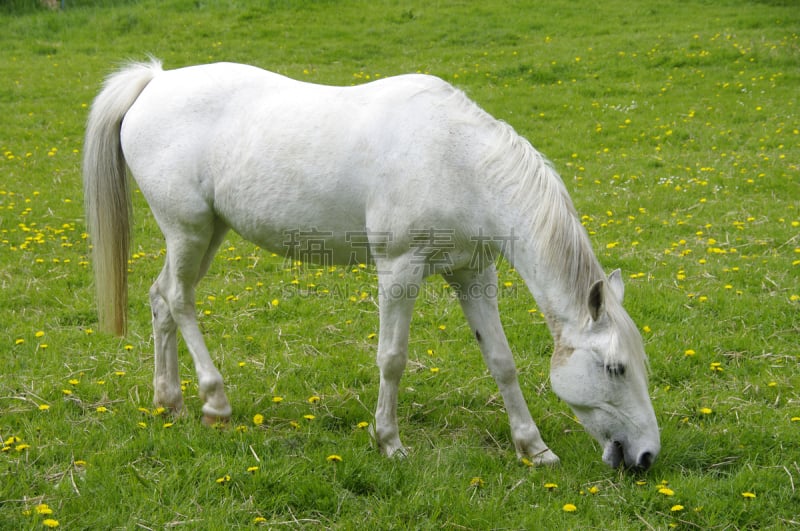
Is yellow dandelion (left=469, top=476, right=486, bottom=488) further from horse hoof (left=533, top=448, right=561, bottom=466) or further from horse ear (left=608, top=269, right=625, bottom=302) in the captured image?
horse ear (left=608, top=269, right=625, bottom=302)

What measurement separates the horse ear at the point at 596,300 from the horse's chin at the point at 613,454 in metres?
0.61

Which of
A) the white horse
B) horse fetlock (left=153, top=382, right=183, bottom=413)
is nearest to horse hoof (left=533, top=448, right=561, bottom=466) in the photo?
the white horse

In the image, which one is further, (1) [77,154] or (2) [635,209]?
(1) [77,154]

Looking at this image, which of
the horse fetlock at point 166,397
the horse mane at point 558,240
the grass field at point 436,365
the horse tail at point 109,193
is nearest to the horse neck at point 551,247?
the horse mane at point 558,240

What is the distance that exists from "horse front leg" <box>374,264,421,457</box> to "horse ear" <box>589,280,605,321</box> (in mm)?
860

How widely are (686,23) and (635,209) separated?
9654 mm

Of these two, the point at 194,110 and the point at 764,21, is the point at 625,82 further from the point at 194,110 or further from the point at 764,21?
the point at 194,110

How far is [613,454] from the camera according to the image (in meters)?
3.44

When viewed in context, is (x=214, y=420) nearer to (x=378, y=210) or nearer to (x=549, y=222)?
(x=378, y=210)

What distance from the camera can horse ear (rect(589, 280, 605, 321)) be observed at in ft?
10.4

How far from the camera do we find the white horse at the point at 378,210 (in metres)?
3.41

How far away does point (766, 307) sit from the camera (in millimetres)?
5309

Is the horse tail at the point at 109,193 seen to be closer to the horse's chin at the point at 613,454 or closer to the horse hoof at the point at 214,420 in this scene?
the horse hoof at the point at 214,420

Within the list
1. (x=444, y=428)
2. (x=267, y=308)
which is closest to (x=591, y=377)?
(x=444, y=428)
